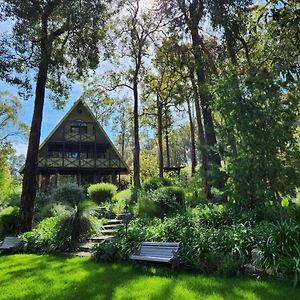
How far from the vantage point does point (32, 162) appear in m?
11.6

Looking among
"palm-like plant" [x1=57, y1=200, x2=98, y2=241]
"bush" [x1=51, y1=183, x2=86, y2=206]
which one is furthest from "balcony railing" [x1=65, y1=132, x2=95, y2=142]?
"palm-like plant" [x1=57, y1=200, x2=98, y2=241]

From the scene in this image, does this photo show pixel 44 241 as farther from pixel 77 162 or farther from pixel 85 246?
pixel 77 162

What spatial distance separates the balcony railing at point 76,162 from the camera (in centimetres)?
2642

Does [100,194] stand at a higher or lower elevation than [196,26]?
lower

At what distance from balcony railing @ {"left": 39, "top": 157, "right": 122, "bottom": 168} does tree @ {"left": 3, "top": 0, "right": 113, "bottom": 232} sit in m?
14.7

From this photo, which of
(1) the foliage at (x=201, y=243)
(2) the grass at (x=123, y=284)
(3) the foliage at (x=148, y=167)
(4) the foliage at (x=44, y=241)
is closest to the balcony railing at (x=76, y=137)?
(3) the foliage at (x=148, y=167)

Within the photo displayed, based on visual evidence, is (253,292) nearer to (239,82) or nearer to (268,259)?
(268,259)

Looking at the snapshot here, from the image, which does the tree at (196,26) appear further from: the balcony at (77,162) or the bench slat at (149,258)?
the balcony at (77,162)

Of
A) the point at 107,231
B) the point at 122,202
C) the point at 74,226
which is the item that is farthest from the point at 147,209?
the point at 122,202

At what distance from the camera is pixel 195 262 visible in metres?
6.18

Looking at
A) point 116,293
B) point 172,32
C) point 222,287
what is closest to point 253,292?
point 222,287

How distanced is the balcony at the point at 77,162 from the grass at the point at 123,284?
19600 mm

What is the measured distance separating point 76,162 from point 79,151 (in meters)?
1.02

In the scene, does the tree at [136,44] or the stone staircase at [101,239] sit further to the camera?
the tree at [136,44]
